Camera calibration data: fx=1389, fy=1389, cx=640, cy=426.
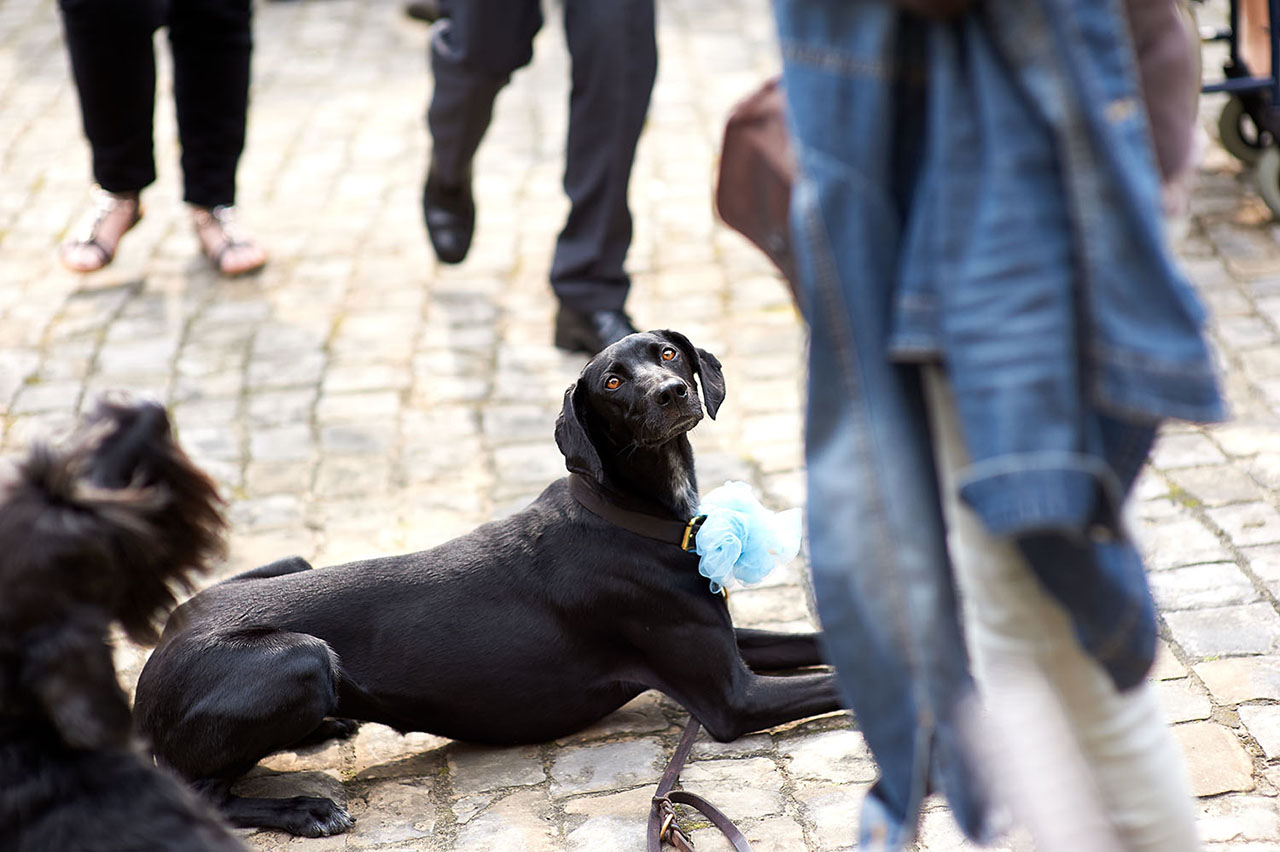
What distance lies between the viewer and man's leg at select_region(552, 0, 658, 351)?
4.98 metres

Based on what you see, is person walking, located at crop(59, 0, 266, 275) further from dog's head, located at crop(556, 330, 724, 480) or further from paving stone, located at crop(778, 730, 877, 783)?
paving stone, located at crop(778, 730, 877, 783)

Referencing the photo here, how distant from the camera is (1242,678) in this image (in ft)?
10.8

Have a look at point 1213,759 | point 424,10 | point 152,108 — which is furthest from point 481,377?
point 424,10

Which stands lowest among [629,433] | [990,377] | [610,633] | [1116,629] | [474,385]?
[474,385]

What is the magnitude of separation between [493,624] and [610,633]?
0.93 feet

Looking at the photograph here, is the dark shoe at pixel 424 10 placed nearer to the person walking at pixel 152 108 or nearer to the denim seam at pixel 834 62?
Answer: the person walking at pixel 152 108

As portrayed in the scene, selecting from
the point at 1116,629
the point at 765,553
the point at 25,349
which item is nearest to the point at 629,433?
the point at 765,553

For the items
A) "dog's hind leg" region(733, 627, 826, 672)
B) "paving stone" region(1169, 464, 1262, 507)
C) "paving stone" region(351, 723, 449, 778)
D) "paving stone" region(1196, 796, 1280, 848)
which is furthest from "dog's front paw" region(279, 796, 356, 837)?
"paving stone" region(1169, 464, 1262, 507)

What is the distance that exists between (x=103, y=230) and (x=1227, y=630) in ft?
16.5

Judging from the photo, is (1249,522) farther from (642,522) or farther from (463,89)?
(463,89)

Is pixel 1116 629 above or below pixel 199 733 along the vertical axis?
above

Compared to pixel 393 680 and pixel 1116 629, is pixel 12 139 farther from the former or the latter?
pixel 1116 629

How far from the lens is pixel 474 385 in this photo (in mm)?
5285

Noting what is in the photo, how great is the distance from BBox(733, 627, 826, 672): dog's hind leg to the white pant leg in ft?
4.91
